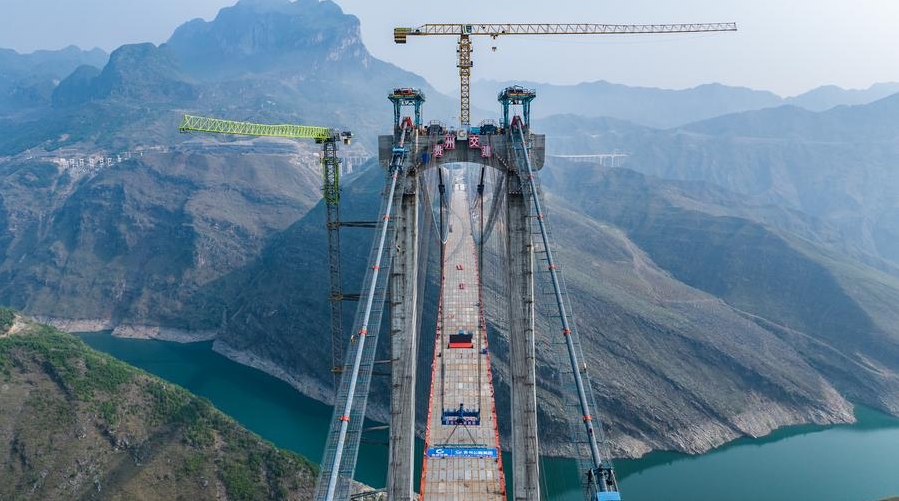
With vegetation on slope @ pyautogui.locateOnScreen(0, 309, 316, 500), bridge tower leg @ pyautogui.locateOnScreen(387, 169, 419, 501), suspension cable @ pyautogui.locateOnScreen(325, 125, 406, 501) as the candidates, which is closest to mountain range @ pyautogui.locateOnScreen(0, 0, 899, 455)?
vegetation on slope @ pyautogui.locateOnScreen(0, 309, 316, 500)

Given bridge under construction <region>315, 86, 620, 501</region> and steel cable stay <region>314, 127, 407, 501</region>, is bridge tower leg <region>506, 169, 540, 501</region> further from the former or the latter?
steel cable stay <region>314, 127, 407, 501</region>

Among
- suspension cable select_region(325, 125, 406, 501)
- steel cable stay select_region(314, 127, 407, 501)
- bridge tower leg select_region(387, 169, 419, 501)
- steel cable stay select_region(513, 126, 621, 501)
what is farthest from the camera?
bridge tower leg select_region(387, 169, 419, 501)

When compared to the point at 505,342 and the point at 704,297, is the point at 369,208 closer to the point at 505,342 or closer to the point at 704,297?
the point at 505,342

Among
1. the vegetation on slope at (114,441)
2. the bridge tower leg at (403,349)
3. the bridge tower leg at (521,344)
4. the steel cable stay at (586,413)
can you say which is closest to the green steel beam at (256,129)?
the bridge tower leg at (403,349)

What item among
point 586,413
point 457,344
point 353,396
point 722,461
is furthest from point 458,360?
point 722,461

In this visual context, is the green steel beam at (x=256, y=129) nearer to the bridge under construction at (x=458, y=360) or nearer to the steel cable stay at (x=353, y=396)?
the bridge under construction at (x=458, y=360)

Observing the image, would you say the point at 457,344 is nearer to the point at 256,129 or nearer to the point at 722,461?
the point at 256,129
